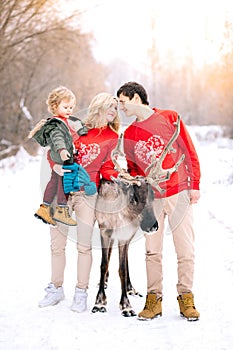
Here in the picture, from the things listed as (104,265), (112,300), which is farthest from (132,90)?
(112,300)

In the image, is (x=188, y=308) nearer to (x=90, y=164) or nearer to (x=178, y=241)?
(x=178, y=241)

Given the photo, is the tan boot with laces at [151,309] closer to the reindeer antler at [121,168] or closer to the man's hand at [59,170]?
the reindeer antler at [121,168]

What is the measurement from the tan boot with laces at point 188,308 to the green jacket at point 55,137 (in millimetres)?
1648

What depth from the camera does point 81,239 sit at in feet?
16.6

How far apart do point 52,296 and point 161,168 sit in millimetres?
1678

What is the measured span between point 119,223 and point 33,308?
1.16m

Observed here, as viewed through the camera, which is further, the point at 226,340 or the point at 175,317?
the point at 175,317

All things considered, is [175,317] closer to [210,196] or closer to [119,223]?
[119,223]

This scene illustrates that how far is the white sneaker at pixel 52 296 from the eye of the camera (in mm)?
5004

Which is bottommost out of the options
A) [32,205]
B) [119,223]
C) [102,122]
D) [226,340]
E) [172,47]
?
[32,205]

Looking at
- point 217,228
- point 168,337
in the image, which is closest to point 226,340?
point 168,337

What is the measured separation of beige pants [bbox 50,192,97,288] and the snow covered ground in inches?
11.5

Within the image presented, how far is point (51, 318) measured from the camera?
4.64m

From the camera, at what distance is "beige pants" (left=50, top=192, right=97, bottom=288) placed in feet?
16.4
